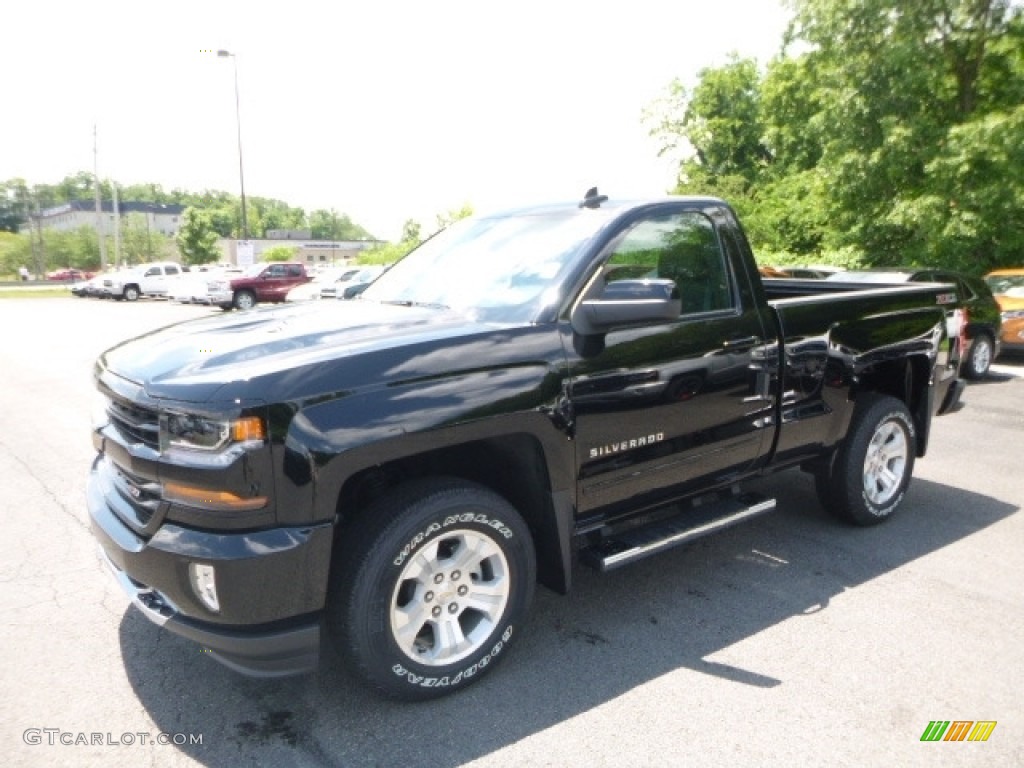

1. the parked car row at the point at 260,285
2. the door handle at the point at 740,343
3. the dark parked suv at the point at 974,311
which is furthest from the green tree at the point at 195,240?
the door handle at the point at 740,343

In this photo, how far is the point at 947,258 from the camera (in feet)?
52.7

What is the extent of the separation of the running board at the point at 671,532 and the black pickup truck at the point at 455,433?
0.02 meters

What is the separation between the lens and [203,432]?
2484mm

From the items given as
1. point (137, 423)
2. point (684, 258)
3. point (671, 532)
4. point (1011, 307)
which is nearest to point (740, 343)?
point (684, 258)

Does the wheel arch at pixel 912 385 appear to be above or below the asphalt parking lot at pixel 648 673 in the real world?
above

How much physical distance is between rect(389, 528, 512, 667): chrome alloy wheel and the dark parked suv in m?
8.43

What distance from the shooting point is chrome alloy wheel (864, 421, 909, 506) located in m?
4.64

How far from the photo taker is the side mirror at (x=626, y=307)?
2980 mm

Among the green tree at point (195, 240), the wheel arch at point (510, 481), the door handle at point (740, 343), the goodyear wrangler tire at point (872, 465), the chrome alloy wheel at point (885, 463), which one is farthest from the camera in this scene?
the green tree at point (195, 240)

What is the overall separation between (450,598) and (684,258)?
2033mm

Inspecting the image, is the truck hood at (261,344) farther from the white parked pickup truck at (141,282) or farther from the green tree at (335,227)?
the green tree at (335,227)

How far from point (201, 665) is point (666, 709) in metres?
1.94

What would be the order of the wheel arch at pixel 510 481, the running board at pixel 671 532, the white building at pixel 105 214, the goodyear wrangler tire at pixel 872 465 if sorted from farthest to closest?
the white building at pixel 105 214 < the goodyear wrangler tire at pixel 872 465 < the running board at pixel 671 532 < the wheel arch at pixel 510 481

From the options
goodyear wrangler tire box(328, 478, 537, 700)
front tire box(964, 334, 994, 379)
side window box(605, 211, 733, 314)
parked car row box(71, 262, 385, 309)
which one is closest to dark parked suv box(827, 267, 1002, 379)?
front tire box(964, 334, 994, 379)
